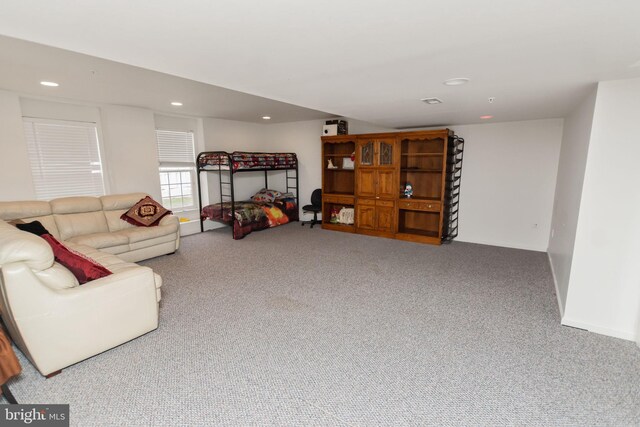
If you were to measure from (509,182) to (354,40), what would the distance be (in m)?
4.65

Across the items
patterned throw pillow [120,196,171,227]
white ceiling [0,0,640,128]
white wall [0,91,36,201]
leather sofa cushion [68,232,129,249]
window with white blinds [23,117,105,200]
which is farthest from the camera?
patterned throw pillow [120,196,171,227]

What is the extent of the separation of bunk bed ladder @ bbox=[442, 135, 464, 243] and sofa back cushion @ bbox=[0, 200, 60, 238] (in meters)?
5.90

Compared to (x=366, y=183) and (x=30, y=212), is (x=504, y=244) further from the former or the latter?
(x=30, y=212)

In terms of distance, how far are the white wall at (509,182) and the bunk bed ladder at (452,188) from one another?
0.30 feet

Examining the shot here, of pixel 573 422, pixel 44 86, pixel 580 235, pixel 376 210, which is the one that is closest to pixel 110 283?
pixel 44 86

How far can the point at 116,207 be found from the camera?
481cm

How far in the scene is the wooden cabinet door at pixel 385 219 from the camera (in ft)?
19.3

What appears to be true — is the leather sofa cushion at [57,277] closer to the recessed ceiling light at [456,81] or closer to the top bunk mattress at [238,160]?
the recessed ceiling light at [456,81]

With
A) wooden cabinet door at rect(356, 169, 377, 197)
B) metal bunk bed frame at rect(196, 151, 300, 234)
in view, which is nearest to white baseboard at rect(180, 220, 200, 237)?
metal bunk bed frame at rect(196, 151, 300, 234)

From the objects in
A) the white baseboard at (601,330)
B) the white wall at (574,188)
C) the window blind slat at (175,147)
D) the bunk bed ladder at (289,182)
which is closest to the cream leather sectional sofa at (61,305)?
the window blind slat at (175,147)

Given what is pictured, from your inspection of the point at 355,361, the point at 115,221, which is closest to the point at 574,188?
the point at 355,361

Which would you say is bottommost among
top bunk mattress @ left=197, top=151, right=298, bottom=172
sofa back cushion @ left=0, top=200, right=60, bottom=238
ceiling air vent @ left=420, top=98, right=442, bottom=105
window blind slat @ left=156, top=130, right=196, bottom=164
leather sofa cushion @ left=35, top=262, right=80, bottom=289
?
leather sofa cushion @ left=35, top=262, right=80, bottom=289

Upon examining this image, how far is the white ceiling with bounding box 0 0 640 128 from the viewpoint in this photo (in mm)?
1316

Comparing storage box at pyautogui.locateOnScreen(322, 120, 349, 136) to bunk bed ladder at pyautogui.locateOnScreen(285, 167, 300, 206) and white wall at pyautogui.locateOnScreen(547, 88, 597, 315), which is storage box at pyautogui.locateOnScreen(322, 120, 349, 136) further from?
white wall at pyautogui.locateOnScreen(547, 88, 597, 315)
